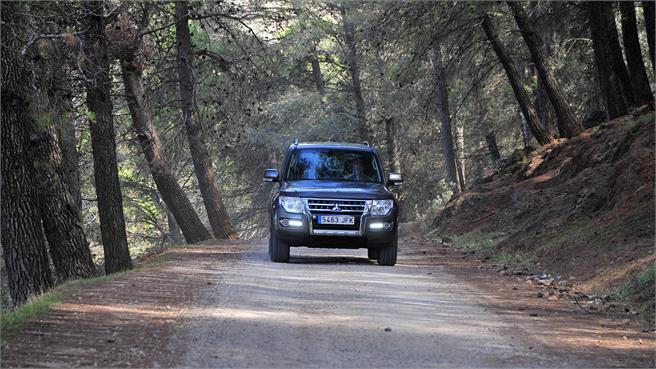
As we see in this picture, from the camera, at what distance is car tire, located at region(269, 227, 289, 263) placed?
51.2 feet

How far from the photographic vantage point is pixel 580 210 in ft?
55.5

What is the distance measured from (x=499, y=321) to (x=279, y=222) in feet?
20.1

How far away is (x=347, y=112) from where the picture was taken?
4022 cm

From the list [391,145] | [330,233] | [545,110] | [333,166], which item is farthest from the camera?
[391,145]

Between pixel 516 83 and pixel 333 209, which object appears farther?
pixel 516 83

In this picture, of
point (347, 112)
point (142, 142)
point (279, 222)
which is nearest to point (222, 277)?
point (279, 222)

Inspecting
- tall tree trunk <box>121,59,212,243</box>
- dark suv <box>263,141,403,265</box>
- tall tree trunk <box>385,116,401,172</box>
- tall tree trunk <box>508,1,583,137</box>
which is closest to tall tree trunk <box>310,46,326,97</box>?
tall tree trunk <box>385,116,401,172</box>

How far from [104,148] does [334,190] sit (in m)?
4.39

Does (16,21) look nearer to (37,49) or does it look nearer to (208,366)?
(37,49)

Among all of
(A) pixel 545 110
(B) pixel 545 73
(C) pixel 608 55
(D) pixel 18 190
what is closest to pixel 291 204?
(D) pixel 18 190

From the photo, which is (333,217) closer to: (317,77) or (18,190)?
(18,190)

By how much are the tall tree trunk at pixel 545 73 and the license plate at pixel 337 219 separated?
400 inches

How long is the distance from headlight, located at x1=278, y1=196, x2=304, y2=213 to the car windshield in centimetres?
106

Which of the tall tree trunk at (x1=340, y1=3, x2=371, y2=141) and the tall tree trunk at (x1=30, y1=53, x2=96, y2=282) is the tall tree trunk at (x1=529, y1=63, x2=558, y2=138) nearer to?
the tall tree trunk at (x1=340, y1=3, x2=371, y2=141)
